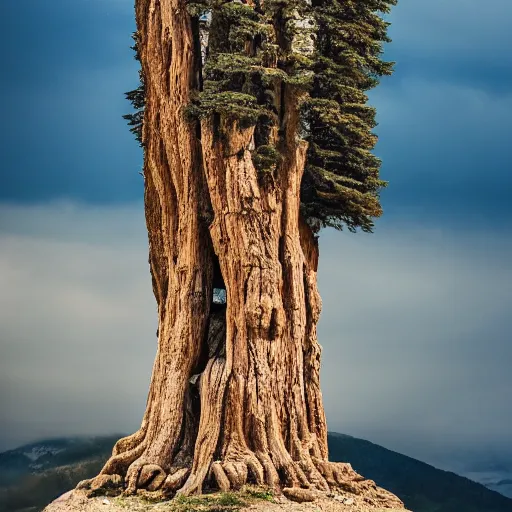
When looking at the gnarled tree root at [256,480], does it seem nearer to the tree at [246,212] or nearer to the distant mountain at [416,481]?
the tree at [246,212]

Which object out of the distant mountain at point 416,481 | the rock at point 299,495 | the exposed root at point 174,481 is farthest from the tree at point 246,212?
the distant mountain at point 416,481

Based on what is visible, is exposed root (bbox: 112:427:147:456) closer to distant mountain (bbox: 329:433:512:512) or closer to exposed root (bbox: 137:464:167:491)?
exposed root (bbox: 137:464:167:491)

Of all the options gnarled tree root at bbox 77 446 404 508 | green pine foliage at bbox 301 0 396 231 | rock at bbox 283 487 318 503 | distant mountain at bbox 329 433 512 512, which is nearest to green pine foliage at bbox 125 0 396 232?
green pine foliage at bbox 301 0 396 231

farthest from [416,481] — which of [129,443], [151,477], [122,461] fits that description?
[151,477]

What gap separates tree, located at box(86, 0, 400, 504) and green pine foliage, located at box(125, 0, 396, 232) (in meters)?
0.04

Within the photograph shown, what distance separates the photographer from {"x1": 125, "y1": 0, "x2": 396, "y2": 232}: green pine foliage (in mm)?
23797

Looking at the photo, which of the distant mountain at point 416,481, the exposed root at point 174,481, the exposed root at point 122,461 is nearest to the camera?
the exposed root at point 174,481

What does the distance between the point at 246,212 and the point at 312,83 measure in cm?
374

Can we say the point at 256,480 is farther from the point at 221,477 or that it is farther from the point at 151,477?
the point at 151,477

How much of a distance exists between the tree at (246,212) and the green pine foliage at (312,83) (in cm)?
4

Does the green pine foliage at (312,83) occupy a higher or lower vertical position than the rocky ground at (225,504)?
higher

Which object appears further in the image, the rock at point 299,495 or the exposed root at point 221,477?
the exposed root at point 221,477

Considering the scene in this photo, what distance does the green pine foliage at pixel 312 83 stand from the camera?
23797 mm

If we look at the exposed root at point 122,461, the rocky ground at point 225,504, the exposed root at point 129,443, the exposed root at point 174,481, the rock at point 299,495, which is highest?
the exposed root at point 129,443
